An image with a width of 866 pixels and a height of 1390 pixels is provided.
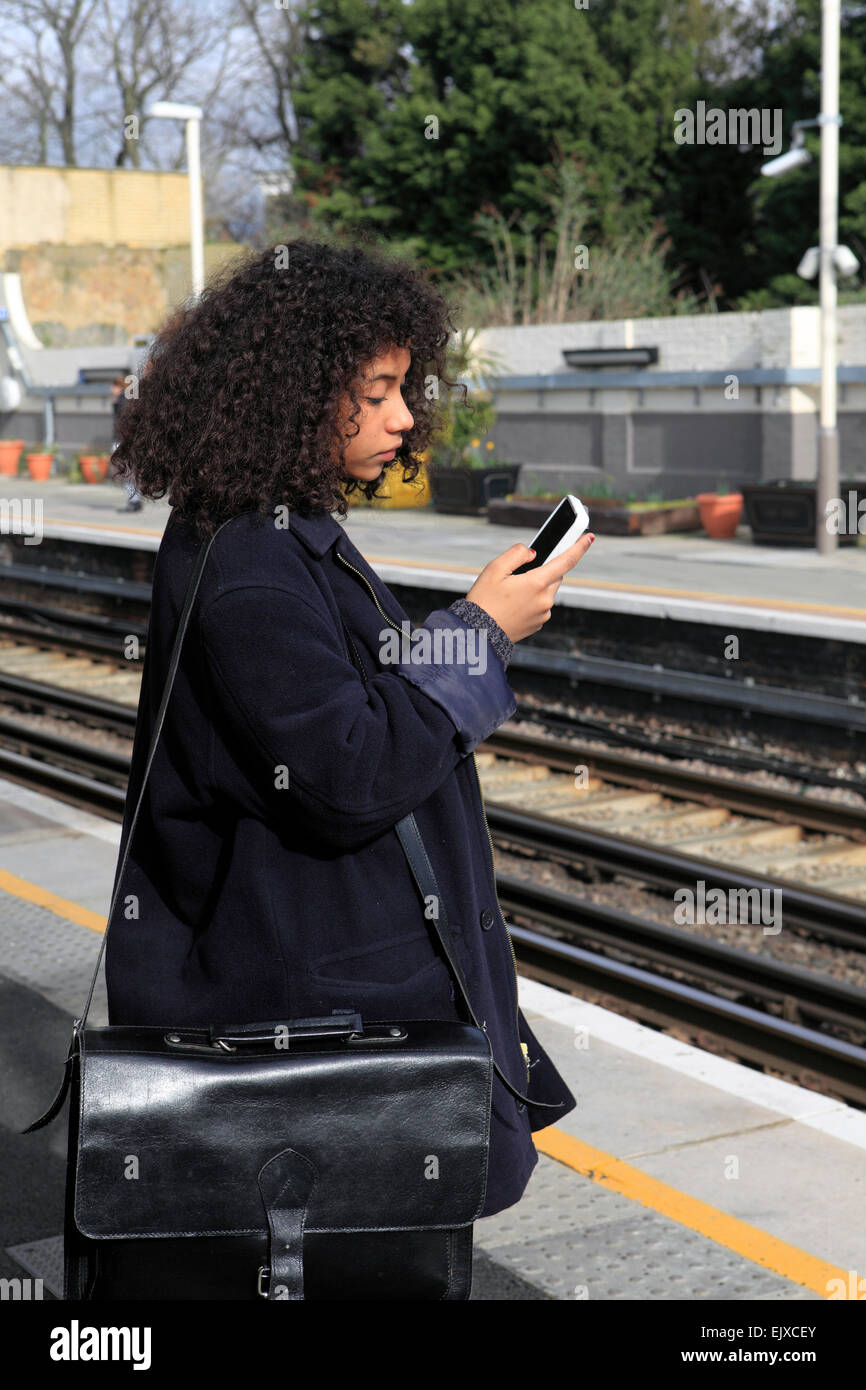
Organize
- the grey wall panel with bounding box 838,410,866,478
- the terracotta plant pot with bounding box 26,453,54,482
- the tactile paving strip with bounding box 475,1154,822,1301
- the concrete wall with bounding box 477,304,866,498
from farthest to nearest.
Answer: the terracotta plant pot with bounding box 26,453,54,482 < the concrete wall with bounding box 477,304,866,498 < the grey wall panel with bounding box 838,410,866,478 < the tactile paving strip with bounding box 475,1154,822,1301

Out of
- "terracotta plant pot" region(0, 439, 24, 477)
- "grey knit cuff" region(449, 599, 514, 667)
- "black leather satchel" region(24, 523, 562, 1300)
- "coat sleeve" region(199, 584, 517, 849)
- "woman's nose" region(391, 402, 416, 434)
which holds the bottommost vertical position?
"black leather satchel" region(24, 523, 562, 1300)

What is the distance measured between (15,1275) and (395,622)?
1785 mm

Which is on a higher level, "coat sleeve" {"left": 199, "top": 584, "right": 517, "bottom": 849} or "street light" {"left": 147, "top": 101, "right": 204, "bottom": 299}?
"street light" {"left": 147, "top": 101, "right": 204, "bottom": 299}

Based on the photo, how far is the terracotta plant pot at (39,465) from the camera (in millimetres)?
29797

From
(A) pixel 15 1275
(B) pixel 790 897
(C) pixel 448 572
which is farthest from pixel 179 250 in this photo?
(A) pixel 15 1275

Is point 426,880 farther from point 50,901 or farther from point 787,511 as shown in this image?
point 787,511

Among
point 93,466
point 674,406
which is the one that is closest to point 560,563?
point 674,406

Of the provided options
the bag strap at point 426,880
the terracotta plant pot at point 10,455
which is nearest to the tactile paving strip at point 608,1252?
the bag strap at point 426,880

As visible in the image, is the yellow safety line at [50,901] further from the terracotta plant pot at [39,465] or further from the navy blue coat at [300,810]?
the terracotta plant pot at [39,465]

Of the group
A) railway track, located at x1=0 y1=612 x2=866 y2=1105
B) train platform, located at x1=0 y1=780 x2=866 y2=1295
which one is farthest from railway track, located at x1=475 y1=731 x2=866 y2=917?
train platform, located at x1=0 y1=780 x2=866 y2=1295

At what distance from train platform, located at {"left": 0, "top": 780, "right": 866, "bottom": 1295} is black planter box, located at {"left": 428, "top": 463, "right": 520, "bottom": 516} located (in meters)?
16.5

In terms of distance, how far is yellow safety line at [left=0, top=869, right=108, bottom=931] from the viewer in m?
5.39

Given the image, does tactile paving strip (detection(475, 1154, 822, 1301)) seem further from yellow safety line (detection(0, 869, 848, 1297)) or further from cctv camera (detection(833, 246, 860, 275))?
cctv camera (detection(833, 246, 860, 275))

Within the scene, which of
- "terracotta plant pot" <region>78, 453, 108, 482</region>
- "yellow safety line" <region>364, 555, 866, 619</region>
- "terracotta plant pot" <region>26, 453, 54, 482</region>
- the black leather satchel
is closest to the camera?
the black leather satchel
